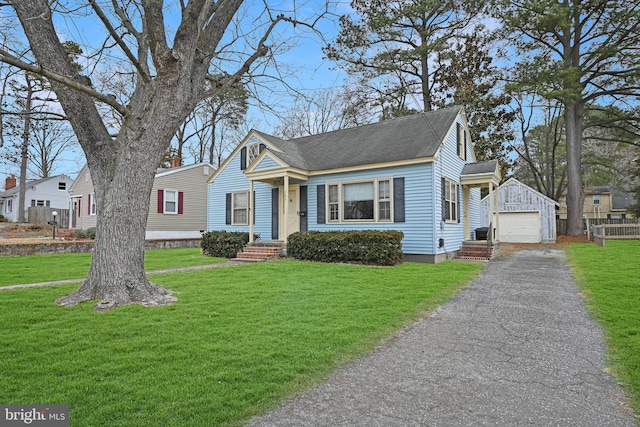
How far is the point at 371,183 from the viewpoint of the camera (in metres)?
12.2

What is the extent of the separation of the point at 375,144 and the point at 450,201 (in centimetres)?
337

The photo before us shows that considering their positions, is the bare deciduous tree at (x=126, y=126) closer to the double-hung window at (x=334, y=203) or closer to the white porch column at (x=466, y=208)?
the double-hung window at (x=334, y=203)

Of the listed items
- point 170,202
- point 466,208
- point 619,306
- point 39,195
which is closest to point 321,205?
point 466,208

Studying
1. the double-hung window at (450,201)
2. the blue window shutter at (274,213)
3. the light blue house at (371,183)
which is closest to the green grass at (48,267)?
the blue window shutter at (274,213)

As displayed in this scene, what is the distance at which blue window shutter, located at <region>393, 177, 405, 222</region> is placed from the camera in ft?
38.0

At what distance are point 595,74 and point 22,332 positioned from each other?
87.8 ft

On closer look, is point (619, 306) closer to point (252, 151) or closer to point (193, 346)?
point (193, 346)

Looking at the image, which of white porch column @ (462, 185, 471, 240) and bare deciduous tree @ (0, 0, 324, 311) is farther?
white porch column @ (462, 185, 471, 240)

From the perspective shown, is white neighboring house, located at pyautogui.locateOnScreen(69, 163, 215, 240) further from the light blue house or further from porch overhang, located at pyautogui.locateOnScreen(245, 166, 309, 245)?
porch overhang, located at pyautogui.locateOnScreen(245, 166, 309, 245)

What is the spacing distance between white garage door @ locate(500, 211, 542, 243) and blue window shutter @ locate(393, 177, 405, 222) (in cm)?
1265

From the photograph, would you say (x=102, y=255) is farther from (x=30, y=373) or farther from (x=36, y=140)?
(x=36, y=140)

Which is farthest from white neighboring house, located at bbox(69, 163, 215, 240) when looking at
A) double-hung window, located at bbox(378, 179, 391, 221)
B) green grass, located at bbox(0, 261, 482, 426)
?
green grass, located at bbox(0, 261, 482, 426)

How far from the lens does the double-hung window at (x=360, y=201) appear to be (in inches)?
472

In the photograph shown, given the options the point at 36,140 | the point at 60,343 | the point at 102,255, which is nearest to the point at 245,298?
the point at 102,255
